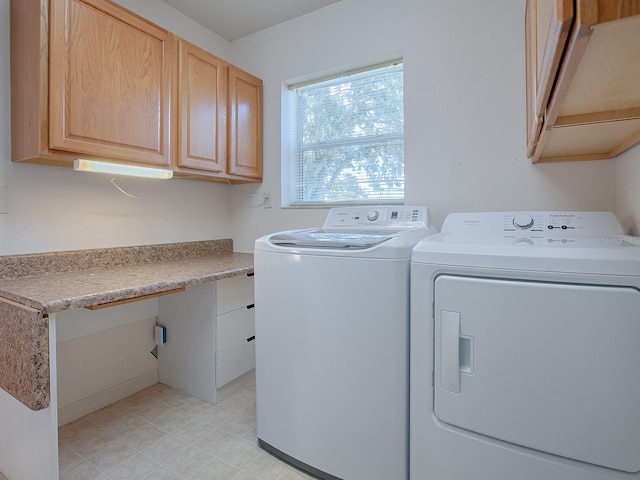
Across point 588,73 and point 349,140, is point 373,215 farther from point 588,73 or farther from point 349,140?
point 588,73

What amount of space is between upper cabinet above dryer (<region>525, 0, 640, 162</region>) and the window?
954 mm

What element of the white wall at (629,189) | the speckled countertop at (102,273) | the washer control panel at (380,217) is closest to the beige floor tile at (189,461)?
the speckled countertop at (102,273)

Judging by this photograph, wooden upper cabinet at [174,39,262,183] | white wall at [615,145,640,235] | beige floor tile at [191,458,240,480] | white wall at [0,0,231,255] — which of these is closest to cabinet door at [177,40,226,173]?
wooden upper cabinet at [174,39,262,183]

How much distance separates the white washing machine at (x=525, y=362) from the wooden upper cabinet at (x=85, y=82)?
1.51 meters

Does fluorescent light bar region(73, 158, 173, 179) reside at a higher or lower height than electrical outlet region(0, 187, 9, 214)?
higher

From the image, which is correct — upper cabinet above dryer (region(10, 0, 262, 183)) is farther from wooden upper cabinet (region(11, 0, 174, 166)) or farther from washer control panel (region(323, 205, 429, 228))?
washer control panel (region(323, 205, 429, 228))

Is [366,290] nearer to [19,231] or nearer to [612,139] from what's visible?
[612,139]

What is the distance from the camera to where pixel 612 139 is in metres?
1.26

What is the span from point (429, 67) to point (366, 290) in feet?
4.84

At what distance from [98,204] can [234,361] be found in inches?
47.9

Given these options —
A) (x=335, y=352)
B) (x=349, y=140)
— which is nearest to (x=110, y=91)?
(x=349, y=140)

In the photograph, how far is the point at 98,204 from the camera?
1.86 m

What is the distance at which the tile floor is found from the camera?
1394mm

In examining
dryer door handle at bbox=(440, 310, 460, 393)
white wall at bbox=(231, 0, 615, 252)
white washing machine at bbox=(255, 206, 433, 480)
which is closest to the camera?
dryer door handle at bbox=(440, 310, 460, 393)
